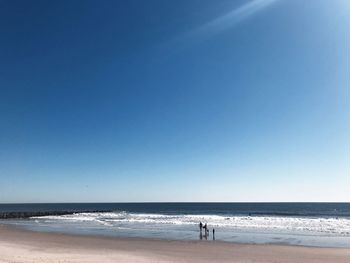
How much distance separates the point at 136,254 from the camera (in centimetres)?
2308

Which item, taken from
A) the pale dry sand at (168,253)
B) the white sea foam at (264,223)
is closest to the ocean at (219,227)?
the white sea foam at (264,223)

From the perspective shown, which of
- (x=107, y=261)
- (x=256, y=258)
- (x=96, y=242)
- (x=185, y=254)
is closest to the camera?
(x=107, y=261)

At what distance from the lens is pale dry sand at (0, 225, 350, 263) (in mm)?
20859

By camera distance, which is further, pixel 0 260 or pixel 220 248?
pixel 220 248

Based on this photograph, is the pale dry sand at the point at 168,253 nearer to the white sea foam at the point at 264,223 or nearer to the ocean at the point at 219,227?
the ocean at the point at 219,227

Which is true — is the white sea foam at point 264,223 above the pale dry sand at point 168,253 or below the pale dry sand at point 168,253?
above

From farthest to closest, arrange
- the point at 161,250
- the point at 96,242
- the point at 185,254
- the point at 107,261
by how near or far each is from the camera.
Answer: the point at 96,242 → the point at 161,250 → the point at 185,254 → the point at 107,261

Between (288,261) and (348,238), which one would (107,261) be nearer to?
(288,261)

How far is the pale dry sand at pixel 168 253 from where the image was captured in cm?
2086

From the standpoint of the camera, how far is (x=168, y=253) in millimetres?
23734

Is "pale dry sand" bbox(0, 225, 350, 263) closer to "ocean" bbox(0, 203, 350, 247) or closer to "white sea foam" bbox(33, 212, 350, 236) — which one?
"ocean" bbox(0, 203, 350, 247)

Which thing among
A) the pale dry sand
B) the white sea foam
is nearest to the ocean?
the white sea foam

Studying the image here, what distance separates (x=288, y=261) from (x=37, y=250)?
1463 cm

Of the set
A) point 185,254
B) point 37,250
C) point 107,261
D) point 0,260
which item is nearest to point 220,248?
point 185,254
